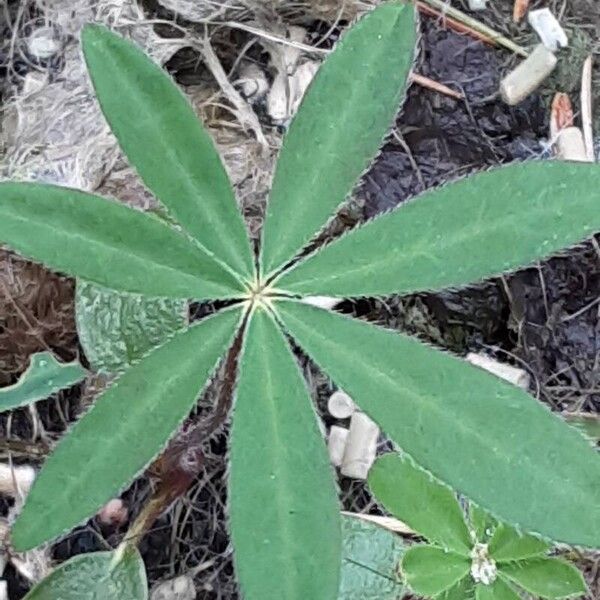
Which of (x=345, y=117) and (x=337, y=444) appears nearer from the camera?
(x=345, y=117)

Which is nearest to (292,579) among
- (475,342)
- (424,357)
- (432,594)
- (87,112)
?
(424,357)

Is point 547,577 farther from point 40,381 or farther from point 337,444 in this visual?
point 40,381

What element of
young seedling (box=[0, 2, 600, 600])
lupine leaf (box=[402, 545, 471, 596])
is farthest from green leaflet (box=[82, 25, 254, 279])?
lupine leaf (box=[402, 545, 471, 596])

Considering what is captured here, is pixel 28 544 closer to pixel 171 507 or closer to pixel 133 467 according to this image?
pixel 133 467

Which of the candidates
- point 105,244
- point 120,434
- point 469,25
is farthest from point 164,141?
point 469,25

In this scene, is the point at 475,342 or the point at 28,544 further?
the point at 475,342

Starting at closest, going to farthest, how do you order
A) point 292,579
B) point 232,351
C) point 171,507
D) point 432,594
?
point 292,579, point 232,351, point 432,594, point 171,507
